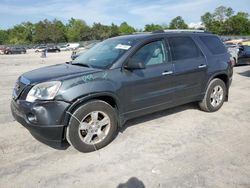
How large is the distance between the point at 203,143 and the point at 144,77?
57.4 inches

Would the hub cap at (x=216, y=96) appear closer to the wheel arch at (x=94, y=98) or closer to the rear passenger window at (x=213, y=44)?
the rear passenger window at (x=213, y=44)

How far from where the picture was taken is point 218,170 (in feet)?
11.7

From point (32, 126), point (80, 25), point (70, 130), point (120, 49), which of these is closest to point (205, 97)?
point (120, 49)

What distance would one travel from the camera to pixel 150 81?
15.1 ft

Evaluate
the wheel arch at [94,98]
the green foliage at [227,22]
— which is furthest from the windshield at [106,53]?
the green foliage at [227,22]

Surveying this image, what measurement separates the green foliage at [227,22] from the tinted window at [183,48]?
299 ft

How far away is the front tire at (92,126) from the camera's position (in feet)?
12.8

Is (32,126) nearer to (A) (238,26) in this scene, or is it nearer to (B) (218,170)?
(B) (218,170)

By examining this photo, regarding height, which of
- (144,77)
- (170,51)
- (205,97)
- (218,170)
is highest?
(170,51)

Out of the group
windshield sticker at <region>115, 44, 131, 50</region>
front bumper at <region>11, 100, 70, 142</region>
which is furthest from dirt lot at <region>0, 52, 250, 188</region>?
windshield sticker at <region>115, 44, 131, 50</region>

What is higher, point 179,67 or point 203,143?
point 179,67

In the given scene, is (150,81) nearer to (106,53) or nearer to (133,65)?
(133,65)

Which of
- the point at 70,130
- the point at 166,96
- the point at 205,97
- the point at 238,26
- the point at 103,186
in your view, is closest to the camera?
the point at 103,186

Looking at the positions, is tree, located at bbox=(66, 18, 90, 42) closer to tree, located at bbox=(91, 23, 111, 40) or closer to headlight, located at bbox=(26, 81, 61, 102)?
tree, located at bbox=(91, 23, 111, 40)
